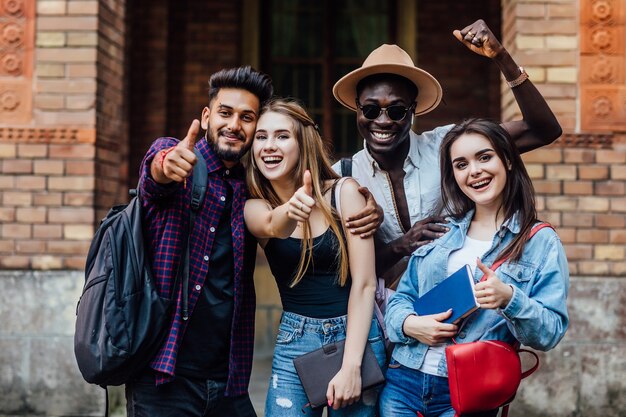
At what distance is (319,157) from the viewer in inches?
104

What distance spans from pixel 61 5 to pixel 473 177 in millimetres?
3625

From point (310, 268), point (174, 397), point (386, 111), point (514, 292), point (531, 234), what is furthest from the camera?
point (386, 111)

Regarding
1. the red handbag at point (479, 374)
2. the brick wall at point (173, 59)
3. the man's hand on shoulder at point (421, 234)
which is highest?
the brick wall at point (173, 59)

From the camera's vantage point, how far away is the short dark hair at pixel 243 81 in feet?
8.65

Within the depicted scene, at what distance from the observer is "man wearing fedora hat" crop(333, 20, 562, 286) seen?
2.81 metres

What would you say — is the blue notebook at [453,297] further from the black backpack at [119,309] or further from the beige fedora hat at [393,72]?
the beige fedora hat at [393,72]

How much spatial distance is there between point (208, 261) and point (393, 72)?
1.20 m

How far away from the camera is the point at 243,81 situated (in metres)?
2.64

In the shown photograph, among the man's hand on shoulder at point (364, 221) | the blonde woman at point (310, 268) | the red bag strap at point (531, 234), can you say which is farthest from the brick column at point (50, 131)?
the red bag strap at point (531, 234)

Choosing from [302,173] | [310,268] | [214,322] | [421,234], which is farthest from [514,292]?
[214,322]

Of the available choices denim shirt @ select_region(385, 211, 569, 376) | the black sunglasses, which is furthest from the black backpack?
the black sunglasses

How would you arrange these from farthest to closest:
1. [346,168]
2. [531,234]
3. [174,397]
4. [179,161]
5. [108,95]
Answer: [108,95] → [346,168] → [174,397] → [531,234] → [179,161]

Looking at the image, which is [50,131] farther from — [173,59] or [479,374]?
[479,374]

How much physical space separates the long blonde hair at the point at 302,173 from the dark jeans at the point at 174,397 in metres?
0.51
